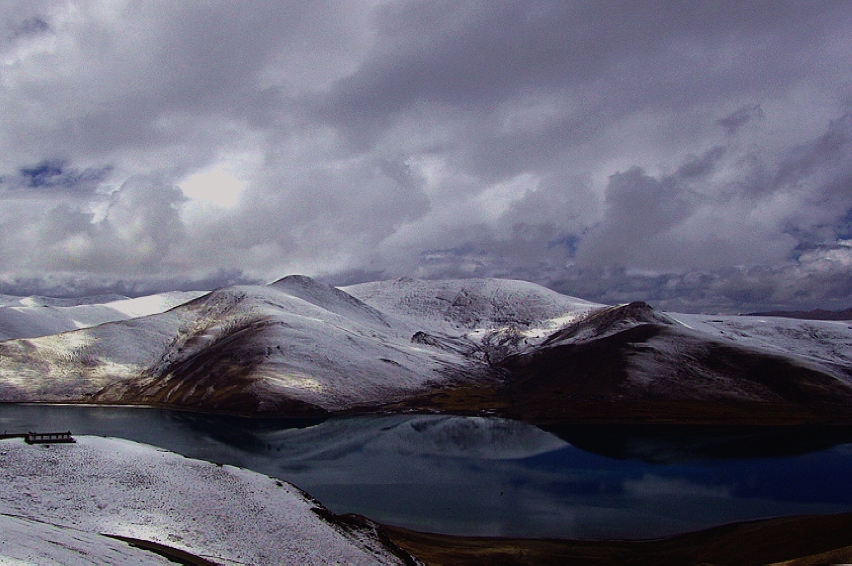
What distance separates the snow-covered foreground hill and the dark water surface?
13157 millimetres

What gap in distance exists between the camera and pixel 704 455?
279 ft

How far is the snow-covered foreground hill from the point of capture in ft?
96.9

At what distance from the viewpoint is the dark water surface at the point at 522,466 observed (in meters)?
55.0

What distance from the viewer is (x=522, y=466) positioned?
75.9 meters

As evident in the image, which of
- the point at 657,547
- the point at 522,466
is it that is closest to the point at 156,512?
the point at 657,547

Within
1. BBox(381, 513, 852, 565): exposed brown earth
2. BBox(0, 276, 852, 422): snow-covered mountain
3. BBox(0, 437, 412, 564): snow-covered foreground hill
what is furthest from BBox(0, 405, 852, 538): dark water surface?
BBox(0, 276, 852, 422): snow-covered mountain

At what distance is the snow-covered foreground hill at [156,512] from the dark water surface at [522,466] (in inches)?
518

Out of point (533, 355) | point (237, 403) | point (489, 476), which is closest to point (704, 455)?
point (489, 476)

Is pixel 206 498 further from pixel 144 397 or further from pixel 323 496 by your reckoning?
pixel 144 397

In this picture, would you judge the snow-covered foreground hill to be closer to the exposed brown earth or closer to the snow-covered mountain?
the exposed brown earth

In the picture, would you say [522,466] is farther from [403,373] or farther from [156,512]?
[403,373]

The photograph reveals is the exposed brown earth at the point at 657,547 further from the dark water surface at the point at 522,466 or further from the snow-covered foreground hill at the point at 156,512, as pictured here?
the snow-covered foreground hill at the point at 156,512

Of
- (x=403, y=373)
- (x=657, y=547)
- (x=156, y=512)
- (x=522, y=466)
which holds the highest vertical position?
(x=156, y=512)

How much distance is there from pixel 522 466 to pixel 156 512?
51.0m
